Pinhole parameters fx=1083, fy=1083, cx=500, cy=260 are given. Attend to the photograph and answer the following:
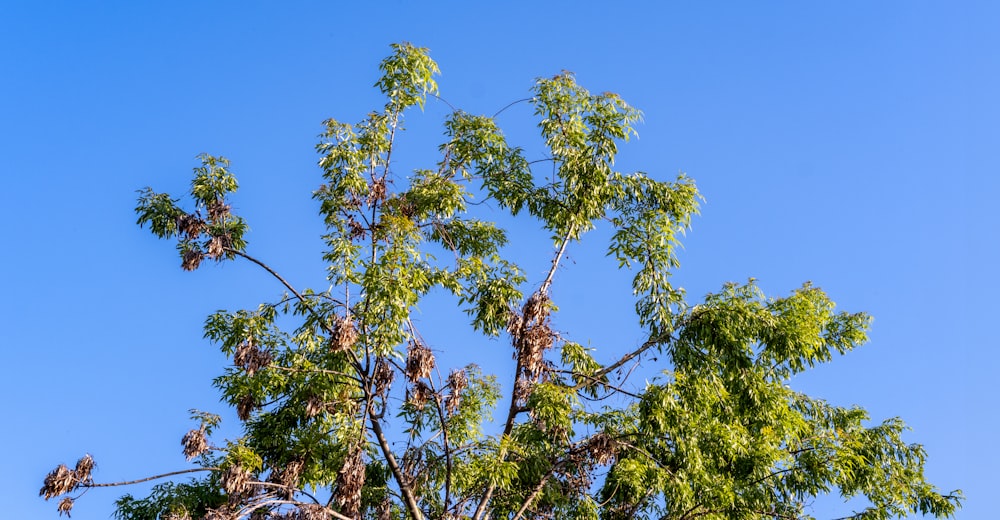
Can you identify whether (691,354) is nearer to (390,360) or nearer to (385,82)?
(390,360)

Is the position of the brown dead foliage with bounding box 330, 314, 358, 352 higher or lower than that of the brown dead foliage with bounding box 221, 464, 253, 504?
higher

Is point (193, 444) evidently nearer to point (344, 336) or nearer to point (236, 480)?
point (236, 480)

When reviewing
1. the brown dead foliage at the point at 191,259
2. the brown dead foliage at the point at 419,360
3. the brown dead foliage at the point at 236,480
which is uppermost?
the brown dead foliage at the point at 191,259

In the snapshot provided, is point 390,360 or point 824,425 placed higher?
point 824,425

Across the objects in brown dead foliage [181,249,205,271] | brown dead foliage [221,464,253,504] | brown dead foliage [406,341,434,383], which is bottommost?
brown dead foliage [221,464,253,504]

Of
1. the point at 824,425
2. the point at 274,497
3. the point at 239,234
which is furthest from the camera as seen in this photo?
the point at 824,425

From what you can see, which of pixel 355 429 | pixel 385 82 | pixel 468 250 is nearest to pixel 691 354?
pixel 468 250

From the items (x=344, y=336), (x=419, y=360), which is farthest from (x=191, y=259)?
(x=419, y=360)

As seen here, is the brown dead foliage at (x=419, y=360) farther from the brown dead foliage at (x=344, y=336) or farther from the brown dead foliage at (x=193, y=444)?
the brown dead foliage at (x=193, y=444)

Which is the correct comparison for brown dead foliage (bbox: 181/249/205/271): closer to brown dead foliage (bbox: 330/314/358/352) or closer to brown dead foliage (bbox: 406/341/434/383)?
brown dead foliage (bbox: 330/314/358/352)

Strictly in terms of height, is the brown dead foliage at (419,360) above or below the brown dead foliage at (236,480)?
above

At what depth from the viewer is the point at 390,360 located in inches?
461

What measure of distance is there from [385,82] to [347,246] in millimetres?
2296

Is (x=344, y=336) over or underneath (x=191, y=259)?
underneath
